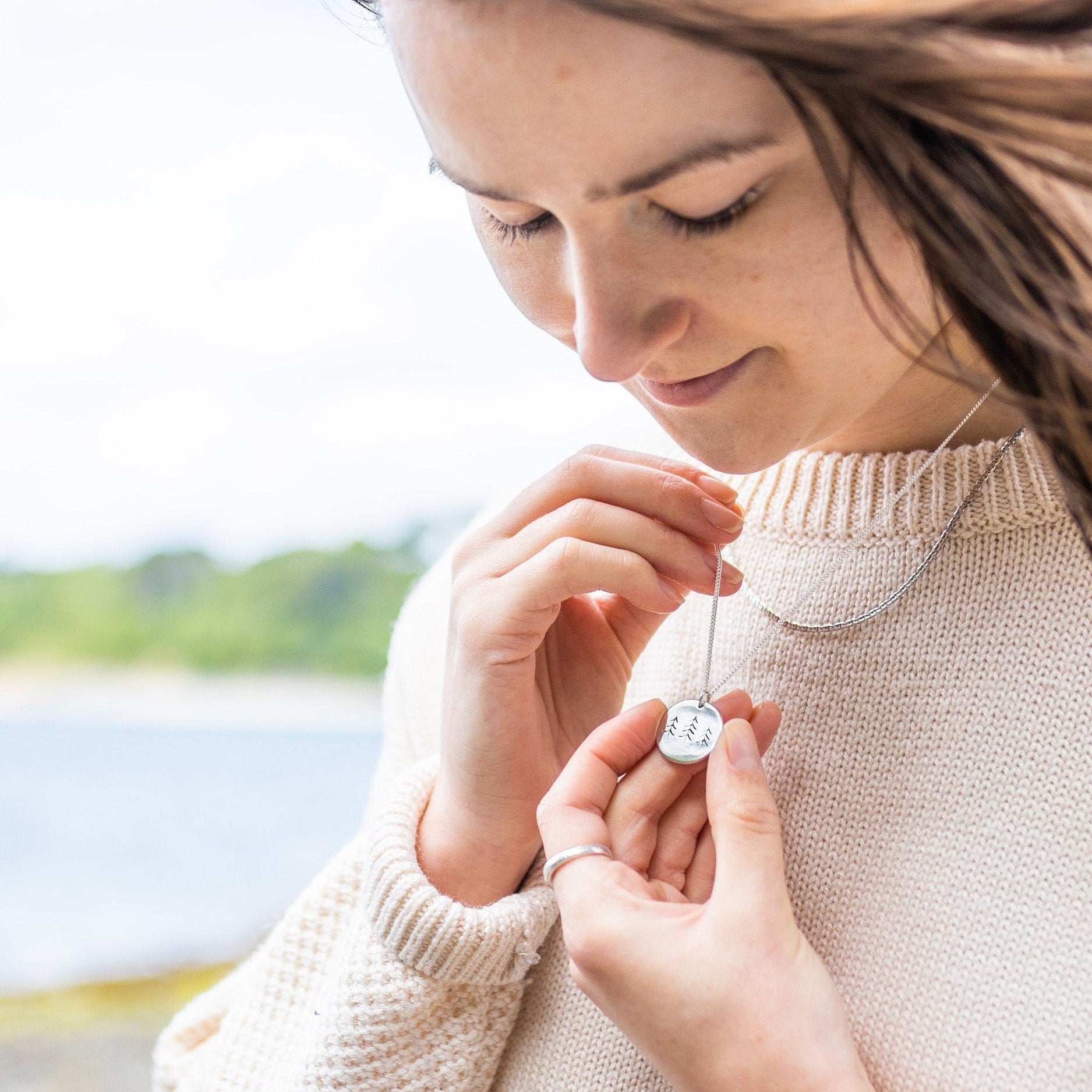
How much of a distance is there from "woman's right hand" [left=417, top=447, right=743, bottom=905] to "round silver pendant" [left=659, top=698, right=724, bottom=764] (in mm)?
77

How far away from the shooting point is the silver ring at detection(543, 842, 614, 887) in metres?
0.75

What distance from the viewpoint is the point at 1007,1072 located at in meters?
0.72

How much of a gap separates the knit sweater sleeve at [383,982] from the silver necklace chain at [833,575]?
0.77 feet

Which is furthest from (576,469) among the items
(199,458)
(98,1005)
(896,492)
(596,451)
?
(98,1005)

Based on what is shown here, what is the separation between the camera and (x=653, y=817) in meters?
0.79

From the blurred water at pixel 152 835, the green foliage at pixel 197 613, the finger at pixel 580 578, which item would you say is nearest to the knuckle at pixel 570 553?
the finger at pixel 580 578

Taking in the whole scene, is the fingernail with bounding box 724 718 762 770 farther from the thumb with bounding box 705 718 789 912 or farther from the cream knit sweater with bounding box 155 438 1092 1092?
the cream knit sweater with bounding box 155 438 1092 1092

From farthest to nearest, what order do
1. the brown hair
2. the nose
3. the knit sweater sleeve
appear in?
the knit sweater sleeve < the nose < the brown hair

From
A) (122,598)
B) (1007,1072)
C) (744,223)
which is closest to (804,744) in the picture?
(1007,1072)

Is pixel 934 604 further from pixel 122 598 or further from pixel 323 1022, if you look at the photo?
pixel 122 598

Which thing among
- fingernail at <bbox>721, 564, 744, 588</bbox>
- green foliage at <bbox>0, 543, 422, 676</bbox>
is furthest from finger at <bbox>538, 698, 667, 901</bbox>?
green foliage at <bbox>0, 543, 422, 676</bbox>

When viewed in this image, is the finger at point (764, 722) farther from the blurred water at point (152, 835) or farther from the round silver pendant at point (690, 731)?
the blurred water at point (152, 835)

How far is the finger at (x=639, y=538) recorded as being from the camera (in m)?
0.82

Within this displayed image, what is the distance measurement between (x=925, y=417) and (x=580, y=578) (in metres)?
0.31
